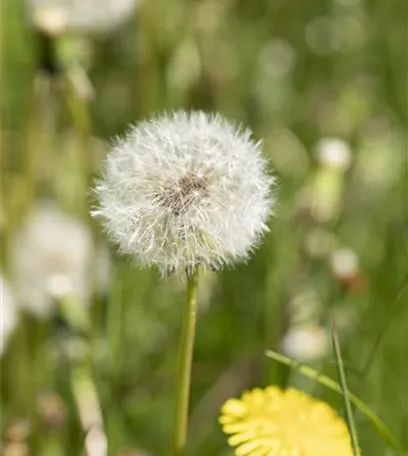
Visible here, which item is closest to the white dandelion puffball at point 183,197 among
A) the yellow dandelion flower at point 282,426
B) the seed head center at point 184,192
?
the seed head center at point 184,192

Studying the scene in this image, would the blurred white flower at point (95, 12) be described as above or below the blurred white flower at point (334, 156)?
above

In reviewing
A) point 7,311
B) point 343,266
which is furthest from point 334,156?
point 7,311

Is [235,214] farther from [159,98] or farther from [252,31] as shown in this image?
[252,31]

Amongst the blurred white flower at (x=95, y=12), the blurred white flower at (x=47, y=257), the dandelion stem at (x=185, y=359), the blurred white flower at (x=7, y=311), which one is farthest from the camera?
the blurred white flower at (x=95, y=12)

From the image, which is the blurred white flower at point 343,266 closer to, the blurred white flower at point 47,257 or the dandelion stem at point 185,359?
the blurred white flower at point 47,257

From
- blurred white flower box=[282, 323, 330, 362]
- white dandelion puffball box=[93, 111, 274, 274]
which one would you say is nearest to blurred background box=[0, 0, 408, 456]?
blurred white flower box=[282, 323, 330, 362]

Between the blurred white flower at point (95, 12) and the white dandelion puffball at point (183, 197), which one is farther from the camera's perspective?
the blurred white flower at point (95, 12)
